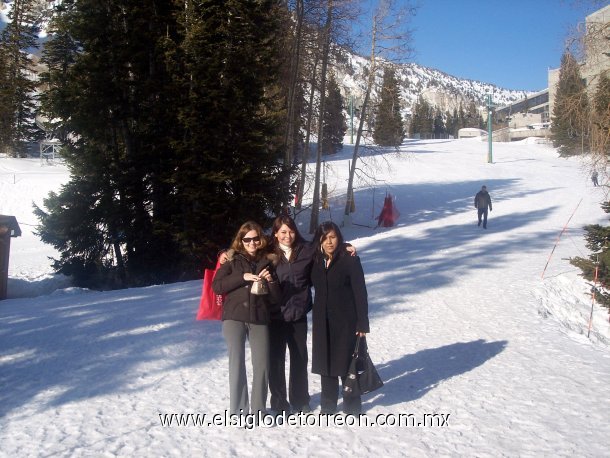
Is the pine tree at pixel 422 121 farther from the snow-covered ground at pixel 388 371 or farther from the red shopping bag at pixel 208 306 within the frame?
the red shopping bag at pixel 208 306

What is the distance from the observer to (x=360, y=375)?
193 inches

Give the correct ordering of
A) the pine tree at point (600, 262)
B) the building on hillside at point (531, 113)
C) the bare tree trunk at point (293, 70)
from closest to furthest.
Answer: the pine tree at point (600, 262) < the bare tree trunk at point (293, 70) < the building on hillside at point (531, 113)

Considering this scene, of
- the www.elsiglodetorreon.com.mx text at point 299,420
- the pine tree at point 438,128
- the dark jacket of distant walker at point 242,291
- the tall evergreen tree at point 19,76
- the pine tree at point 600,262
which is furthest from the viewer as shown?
the pine tree at point 438,128

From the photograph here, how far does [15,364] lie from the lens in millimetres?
6660

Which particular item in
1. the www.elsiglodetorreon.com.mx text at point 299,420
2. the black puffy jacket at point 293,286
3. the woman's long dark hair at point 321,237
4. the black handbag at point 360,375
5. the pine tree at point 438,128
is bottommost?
the www.elsiglodetorreon.com.mx text at point 299,420

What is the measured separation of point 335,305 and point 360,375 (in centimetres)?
67

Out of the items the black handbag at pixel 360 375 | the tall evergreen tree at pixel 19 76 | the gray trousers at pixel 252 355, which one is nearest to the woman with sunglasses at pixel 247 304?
the gray trousers at pixel 252 355

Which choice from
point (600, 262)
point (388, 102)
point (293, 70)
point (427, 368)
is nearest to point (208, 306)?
point (427, 368)

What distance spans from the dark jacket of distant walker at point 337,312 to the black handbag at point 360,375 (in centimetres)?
5

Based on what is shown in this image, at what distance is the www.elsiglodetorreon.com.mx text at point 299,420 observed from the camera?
492 cm

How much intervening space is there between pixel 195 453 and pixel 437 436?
2.09 metres

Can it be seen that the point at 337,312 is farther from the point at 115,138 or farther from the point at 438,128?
the point at 438,128

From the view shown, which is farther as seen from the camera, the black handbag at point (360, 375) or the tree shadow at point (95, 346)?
the tree shadow at point (95, 346)

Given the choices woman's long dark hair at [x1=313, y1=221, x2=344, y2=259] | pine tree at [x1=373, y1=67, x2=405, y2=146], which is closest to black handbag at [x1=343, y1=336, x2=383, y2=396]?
woman's long dark hair at [x1=313, y1=221, x2=344, y2=259]
